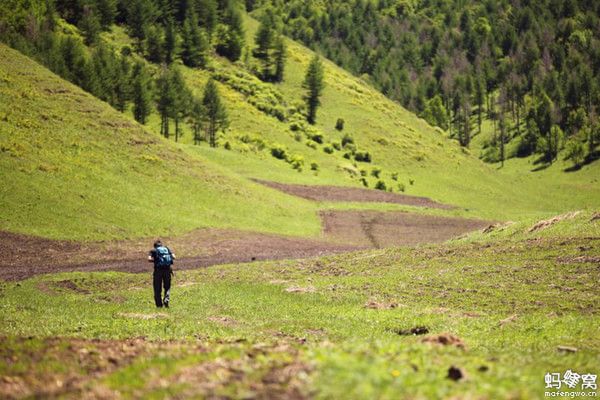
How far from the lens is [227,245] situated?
145 feet

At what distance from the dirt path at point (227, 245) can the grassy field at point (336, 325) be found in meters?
4.05

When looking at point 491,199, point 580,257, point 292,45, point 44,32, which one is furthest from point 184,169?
point 292,45

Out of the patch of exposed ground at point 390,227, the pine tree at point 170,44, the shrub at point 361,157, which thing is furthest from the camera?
the pine tree at point 170,44

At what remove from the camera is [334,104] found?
128m

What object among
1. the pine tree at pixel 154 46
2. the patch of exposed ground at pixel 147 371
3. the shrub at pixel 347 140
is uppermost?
the pine tree at pixel 154 46

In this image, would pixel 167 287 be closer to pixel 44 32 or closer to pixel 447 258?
pixel 447 258

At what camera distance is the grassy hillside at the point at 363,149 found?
294 ft

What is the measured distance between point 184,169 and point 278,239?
16445mm

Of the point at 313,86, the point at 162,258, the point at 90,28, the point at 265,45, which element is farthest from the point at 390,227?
the point at 265,45

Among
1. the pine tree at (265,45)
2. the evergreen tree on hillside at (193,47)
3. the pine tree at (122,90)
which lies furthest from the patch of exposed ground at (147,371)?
the pine tree at (265,45)

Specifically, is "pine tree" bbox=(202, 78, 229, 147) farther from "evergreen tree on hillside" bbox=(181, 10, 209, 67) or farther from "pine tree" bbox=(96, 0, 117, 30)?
"pine tree" bbox=(96, 0, 117, 30)

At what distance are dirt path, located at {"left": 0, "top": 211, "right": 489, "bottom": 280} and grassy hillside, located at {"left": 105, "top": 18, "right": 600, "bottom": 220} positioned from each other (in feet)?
56.3

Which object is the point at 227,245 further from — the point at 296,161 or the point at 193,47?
the point at 193,47

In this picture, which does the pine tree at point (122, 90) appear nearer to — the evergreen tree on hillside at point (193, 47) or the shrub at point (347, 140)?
the evergreen tree on hillside at point (193, 47)
